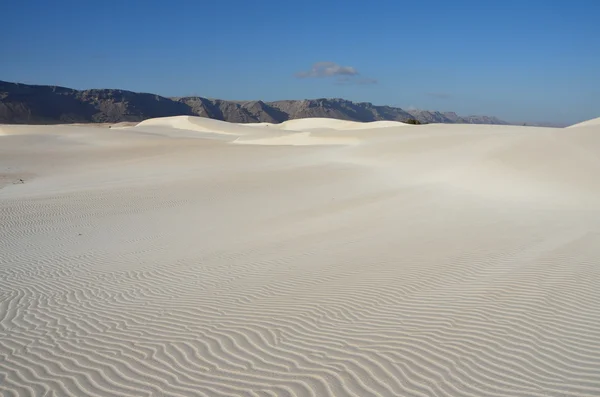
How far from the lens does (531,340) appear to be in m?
4.99

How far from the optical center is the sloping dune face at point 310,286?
4520 mm

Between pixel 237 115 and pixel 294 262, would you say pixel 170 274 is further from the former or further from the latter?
pixel 237 115

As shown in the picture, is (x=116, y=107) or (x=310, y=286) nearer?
(x=310, y=286)

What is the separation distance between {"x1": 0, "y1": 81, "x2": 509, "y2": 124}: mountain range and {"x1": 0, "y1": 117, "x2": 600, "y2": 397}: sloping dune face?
10368 centimetres

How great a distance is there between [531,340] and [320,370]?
222cm

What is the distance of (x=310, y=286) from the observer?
7496 mm

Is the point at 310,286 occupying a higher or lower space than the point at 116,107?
lower

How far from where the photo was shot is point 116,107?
132375 millimetres

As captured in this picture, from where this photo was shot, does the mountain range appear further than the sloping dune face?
Yes

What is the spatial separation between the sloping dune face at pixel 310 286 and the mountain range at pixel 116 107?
340 ft

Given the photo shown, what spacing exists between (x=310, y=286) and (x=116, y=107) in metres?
137

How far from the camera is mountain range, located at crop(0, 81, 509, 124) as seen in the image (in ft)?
370

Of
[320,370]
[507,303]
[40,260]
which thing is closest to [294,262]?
[507,303]

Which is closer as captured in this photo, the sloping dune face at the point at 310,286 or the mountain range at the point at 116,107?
the sloping dune face at the point at 310,286
